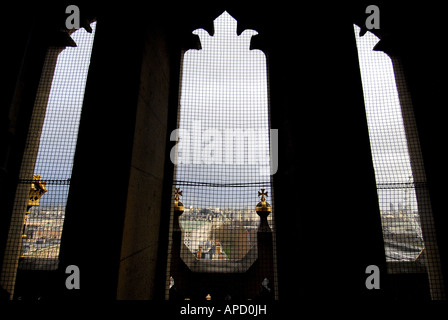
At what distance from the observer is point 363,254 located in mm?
1357

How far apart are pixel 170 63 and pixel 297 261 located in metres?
2.51

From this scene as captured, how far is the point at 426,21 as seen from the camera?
77.2 inches

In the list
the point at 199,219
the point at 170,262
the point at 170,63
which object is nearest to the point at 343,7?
the point at 170,63

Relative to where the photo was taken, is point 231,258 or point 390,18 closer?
point 231,258

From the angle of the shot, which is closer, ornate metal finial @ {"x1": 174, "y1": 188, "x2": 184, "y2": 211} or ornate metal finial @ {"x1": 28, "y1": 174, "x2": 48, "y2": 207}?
ornate metal finial @ {"x1": 28, "y1": 174, "x2": 48, "y2": 207}

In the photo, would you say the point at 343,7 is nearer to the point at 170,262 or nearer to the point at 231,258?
the point at 231,258

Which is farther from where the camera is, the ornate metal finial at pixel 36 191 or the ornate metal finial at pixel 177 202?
the ornate metal finial at pixel 177 202

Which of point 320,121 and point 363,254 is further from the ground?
point 320,121

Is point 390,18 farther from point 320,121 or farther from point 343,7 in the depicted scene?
point 320,121
